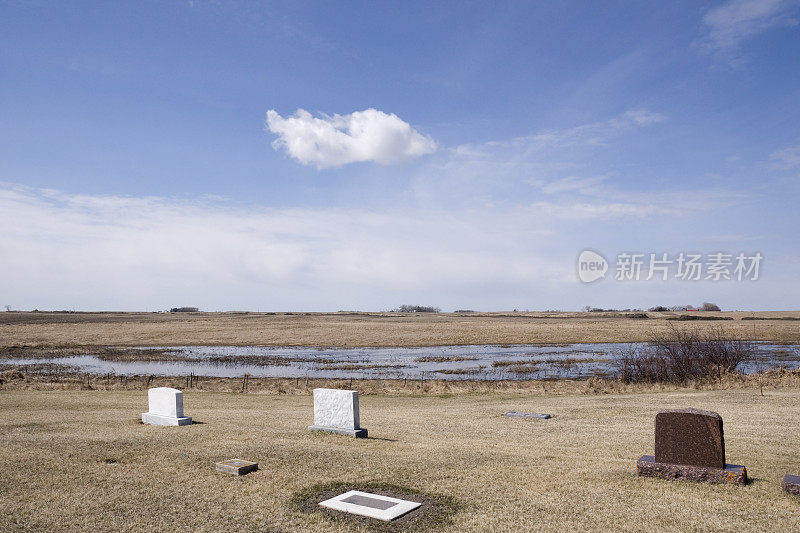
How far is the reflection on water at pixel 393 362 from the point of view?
4488 cm

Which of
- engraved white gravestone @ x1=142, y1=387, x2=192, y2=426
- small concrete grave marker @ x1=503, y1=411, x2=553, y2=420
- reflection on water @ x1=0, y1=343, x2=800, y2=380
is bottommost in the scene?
reflection on water @ x1=0, y1=343, x2=800, y2=380

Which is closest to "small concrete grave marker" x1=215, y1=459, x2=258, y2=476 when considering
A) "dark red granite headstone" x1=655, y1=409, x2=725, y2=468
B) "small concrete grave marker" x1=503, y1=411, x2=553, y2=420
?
"dark red granite headstone" x1=655, y1=409, x2=725, y2=468

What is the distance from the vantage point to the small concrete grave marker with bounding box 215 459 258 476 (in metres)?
11.8

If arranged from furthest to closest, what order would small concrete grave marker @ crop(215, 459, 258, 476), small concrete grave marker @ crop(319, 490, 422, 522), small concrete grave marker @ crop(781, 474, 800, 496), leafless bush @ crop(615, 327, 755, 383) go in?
leafless bush @ crop(615, 327, 755, 383)
small concrete grave marker @ crop(215, 459, 258, 476)
small concrete grave marker @ crop(781, 474, 800, 496)
small concrete grave marker @ crop(319, 490, 422, 522)

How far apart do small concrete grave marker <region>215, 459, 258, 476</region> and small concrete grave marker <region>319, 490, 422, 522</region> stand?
2.52m

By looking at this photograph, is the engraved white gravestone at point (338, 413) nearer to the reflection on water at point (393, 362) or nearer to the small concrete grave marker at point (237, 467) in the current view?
the small concrete grave marker at point (237, 467)

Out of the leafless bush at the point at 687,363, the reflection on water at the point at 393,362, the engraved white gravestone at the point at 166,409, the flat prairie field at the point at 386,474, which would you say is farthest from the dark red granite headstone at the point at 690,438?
the reflection on water at the point at 393,362

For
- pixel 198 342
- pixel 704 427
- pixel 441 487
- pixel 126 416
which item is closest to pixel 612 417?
pixel 704 427

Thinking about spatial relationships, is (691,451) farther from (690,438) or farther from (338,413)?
(338,413)

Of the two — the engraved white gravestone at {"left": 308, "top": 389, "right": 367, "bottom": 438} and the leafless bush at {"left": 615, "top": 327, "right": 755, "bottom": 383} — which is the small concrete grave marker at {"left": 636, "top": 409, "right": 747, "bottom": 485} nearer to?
the engraved white gravestone at {"left": 308, "top": 389, "right": 367, "bottom": 438}

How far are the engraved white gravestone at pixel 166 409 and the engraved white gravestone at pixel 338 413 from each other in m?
4.27

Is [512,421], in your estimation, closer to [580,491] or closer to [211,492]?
[580,491]

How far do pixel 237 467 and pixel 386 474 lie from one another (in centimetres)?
303

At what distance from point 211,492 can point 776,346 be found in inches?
2834
